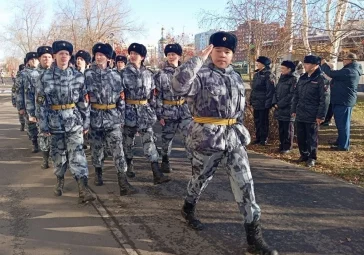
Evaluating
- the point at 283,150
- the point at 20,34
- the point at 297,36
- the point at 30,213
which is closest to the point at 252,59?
the point at 297,36

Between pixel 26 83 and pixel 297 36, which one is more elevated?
pixel 297 36

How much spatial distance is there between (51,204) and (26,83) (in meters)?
3.87

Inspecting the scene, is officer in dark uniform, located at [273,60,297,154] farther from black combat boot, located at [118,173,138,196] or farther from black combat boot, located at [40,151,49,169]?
black combat boot, located at [40,151,49,169]

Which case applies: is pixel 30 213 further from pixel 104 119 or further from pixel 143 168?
pixel 143 168

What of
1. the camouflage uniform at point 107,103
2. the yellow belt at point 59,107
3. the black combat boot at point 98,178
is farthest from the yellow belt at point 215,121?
the black combat boot at point 98,178

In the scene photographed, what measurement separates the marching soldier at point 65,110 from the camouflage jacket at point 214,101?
2071mm

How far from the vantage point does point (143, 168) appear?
6.30m

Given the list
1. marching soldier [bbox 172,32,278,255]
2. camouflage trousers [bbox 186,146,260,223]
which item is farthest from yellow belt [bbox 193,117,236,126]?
camouflage trousers [bbox 186,146,260,223]

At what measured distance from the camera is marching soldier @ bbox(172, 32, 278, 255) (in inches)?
129

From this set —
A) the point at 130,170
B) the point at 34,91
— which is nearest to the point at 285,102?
the point at 130,170

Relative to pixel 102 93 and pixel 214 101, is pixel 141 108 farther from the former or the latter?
pixel 214 101

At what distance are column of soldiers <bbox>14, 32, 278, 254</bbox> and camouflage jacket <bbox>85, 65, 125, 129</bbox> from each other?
0.05ft

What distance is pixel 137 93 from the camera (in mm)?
5418

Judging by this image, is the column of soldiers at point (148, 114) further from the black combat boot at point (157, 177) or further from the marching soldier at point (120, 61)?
the marching soldier at point (120, 61)
